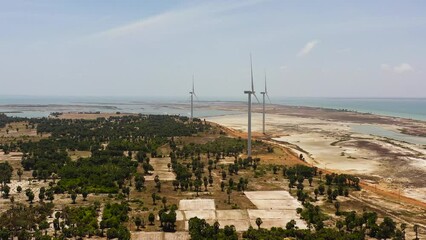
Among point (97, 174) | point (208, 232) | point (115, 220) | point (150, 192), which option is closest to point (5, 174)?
point (97, 174)

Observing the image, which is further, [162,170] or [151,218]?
[162,170]

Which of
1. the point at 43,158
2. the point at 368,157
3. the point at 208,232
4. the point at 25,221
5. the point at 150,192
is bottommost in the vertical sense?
the point at 150,192

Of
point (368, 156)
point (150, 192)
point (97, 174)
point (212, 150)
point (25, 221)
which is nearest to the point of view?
point (25, 221)

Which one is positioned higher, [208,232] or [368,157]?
[208,232]

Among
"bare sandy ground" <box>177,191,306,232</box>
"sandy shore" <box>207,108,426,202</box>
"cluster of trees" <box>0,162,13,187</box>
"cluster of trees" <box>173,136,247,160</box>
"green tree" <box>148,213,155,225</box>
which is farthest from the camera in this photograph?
"cluster of trees" <box>173,136,247,160</box>

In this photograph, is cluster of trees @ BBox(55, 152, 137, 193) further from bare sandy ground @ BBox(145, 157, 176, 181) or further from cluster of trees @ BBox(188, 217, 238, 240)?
cluster of trees @ BBox(188, 217, 238, 240)

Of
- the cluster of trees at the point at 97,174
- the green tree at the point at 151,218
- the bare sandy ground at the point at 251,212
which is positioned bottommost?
the bare sandy ground at the point at 251,212

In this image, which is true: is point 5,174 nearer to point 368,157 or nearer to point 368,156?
point 368,157

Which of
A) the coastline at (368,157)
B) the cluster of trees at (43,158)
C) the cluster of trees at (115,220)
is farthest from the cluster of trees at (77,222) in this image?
the coastline at (368,157)

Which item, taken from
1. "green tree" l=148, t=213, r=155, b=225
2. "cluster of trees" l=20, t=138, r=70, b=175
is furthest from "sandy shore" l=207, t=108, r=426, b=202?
"cluster of trees" l=20, t=138, r=70, b=175

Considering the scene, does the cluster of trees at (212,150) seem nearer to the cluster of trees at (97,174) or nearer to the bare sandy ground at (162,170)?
the bare sandy ground at (162,170)
